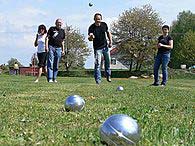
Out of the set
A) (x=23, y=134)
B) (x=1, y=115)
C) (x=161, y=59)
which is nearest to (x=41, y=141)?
(x=23, y=134)

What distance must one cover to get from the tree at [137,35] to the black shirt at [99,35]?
57.4 m

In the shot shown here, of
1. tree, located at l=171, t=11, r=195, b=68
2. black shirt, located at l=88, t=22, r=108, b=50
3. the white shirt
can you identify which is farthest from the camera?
tree, located at l=171, t=11, r=195, b=68

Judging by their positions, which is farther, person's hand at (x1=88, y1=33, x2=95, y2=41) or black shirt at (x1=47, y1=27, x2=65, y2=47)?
black shirt at (x1=47, y1=27, x2=65, y2=47)

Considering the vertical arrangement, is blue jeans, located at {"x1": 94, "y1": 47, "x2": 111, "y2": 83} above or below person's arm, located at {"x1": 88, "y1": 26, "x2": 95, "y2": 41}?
below

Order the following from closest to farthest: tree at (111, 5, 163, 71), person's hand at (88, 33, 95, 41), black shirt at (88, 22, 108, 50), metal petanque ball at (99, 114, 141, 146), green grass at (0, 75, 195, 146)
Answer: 1. metal petanque ball at (99, 114, 141, 146)
2. green grass at (0, 75, 195, 146)
3. person's hand at (88, 33, 95, 41)
4. black shirt at (88, 22, 108, 50)
5. tree at (111, 5, 163, 71)

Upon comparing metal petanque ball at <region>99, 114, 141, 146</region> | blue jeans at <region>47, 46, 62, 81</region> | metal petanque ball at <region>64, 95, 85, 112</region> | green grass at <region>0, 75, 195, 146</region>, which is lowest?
green grass at <region>0, 75, 195, 146</region>

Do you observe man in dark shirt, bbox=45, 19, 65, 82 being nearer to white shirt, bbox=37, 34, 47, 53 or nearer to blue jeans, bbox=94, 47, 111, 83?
white shirt, bbox=37, 34, 47, 53

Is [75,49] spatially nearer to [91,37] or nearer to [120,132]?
[91,37]

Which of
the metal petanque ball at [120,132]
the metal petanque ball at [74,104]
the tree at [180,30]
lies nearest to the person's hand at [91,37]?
the metal petanque ball at [74,104]

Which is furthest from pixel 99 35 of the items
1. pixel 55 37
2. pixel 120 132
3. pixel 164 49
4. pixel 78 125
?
pixel 120 132

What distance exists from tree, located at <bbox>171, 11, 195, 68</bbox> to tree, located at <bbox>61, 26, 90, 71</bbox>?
18.3 metres

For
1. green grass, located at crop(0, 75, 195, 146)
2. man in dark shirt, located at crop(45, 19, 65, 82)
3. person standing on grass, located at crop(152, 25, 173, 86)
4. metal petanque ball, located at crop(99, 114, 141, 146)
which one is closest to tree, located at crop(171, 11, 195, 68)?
person standing on grass, located at crop(152, 25, 173, 86)

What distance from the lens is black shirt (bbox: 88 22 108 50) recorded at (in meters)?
14.5

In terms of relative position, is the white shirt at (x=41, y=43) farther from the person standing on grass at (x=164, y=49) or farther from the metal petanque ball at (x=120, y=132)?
the metal petanque ball at (x=120, y=132)
